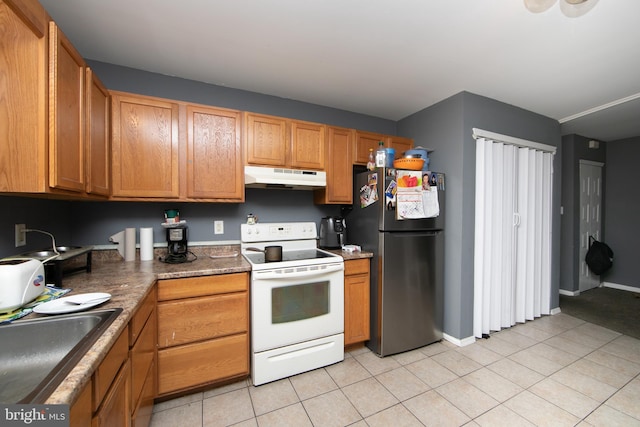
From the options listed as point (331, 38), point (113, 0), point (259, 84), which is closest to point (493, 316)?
point (331, 38)

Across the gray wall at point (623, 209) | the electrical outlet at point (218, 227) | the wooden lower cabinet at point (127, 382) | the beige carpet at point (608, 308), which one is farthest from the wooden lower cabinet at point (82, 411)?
the gray wall at point (623, 209)

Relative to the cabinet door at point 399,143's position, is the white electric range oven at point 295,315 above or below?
below

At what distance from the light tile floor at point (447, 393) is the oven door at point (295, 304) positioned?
331 millimetres

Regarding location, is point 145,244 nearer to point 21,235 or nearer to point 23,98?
point 21,235

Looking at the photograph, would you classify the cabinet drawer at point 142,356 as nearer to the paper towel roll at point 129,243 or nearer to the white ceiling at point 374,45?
the paper towel roll at point 129,243

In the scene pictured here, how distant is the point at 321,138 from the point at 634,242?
17.7 feet

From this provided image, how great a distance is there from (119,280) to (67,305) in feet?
1.46

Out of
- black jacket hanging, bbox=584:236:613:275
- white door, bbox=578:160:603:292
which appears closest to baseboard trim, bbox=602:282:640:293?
white door, bbox=578:160:603:292

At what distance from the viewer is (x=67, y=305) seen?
1017 mm

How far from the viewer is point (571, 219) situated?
3.62m

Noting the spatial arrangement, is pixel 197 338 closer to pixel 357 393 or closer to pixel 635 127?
pixel 357 393

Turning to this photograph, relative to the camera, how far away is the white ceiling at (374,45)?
Result: 4.73 ft

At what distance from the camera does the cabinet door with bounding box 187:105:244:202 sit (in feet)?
6.43

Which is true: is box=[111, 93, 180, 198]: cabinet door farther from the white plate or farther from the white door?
the white door
